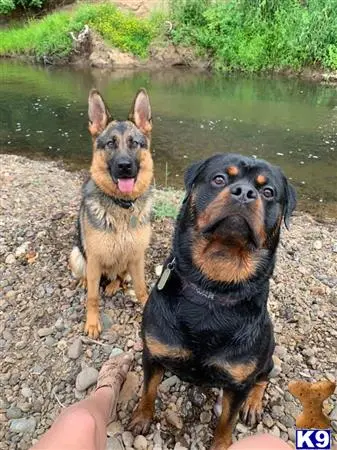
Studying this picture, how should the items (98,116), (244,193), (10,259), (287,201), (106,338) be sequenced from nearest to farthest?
(244,193), (287,201), (106,338), (98,116), (10,259)

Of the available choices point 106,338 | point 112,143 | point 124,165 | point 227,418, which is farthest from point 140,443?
point 112,143

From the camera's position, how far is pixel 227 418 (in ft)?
8.14

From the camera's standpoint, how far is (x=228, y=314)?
2.34 m

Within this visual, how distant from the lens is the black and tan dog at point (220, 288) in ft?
7.51

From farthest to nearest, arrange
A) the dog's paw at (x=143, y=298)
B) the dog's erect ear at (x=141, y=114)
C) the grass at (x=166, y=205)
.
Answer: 1. the grass at (x=166, y=205)
2. the dog's erect ear at (x=141, y=114)
3. the dog's paw at (x=143, y=298)

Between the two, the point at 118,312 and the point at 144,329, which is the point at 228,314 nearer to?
the point at 144,329

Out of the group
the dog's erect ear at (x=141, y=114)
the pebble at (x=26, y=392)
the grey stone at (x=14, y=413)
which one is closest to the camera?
the grey stone at (x=14, y=413)

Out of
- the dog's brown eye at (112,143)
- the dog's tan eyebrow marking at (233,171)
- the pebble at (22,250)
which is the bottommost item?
the pebble at (22,250)

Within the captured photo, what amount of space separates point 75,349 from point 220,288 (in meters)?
1.53

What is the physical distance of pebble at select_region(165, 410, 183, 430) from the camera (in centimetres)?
277

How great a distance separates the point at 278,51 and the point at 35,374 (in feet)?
52.8

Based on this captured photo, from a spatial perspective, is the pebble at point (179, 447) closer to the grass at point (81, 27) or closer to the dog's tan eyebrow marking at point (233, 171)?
the dog's tan eyebrow marking at point (233, 171)

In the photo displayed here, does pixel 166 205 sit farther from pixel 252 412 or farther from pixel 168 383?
pixel 252 412

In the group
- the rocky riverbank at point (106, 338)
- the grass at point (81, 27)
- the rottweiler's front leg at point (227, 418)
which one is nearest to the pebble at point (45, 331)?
the rocky riverbank at point (106, 338)
